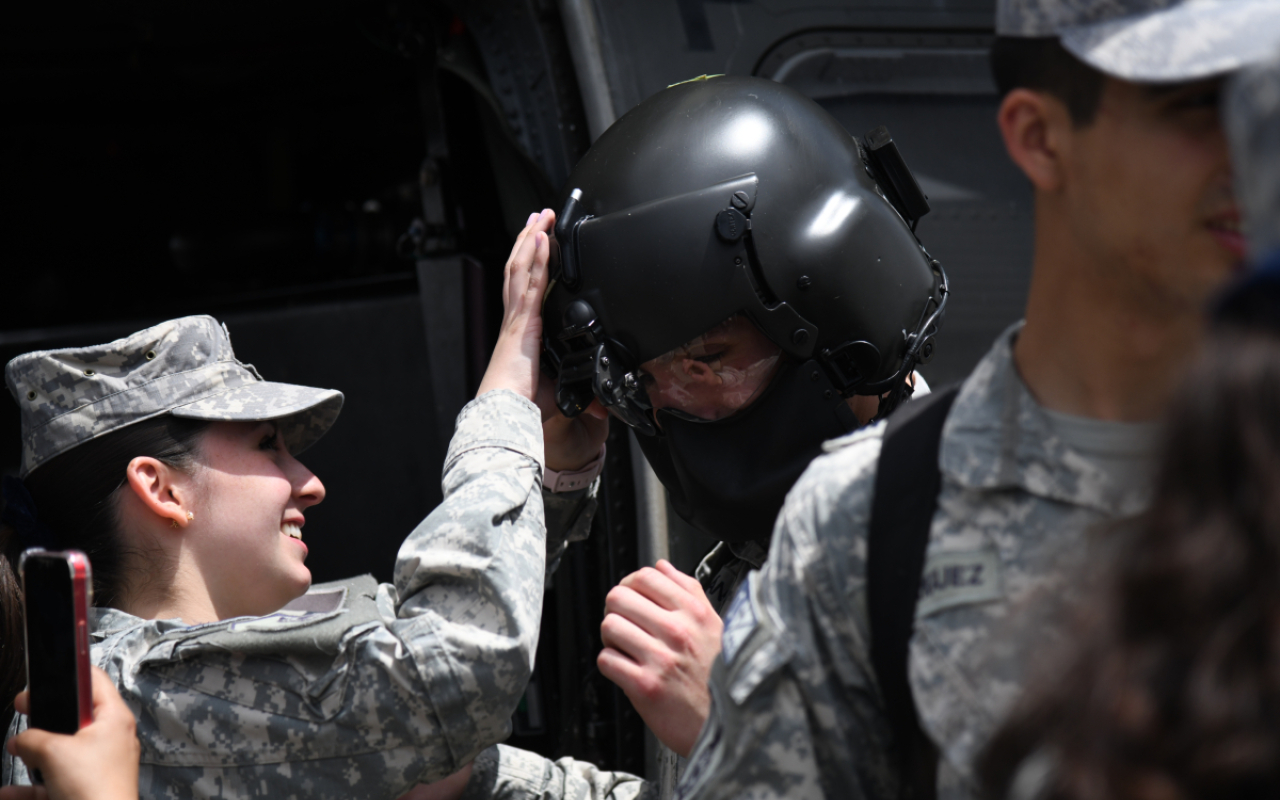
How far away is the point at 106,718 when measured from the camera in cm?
140

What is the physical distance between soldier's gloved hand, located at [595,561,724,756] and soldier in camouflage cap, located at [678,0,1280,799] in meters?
0.32

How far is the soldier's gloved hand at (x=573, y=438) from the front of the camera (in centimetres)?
211

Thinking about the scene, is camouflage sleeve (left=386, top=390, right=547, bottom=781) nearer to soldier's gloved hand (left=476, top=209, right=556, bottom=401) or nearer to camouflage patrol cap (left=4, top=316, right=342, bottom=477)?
soldier's gloved hand (left=476, top=209, right=556, bottom=401)

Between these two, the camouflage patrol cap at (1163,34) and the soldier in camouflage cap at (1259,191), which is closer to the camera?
the soldier in camouflage cap at (1259,191)

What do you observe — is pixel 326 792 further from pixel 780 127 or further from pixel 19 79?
pixel 19 79

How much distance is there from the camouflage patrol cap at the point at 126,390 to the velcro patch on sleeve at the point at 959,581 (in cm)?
123

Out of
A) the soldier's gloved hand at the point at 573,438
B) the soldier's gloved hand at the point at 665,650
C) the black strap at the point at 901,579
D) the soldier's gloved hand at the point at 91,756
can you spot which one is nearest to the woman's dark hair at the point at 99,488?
the soldier's gloved hand at the point at 91,756

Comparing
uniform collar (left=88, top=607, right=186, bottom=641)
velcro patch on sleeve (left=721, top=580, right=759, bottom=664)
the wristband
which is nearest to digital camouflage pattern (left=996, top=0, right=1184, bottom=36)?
velcro patch on sleeve (left=721, top=580, right=759, bottom=664)

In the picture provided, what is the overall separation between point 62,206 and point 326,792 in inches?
137

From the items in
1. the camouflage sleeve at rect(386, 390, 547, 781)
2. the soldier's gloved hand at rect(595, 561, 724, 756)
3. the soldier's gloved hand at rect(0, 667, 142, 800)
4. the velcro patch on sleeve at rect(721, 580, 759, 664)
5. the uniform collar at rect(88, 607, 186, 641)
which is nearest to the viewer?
the velcro patch on sleeve at rect(721, 580, 759, 664)

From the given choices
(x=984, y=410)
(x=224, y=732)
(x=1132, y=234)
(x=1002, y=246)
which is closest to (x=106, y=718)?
(x=224, y=732)

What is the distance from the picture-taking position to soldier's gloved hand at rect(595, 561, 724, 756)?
152cm

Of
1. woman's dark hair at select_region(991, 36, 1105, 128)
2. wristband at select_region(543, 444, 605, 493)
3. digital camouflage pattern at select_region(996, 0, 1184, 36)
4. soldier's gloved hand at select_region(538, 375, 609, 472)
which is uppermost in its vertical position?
digital camouflage pattern at select_region(996, 0, 1184, 36)

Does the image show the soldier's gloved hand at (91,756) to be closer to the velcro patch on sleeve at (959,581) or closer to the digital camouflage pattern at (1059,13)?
the velcro patch on sleeve at (959,581)
